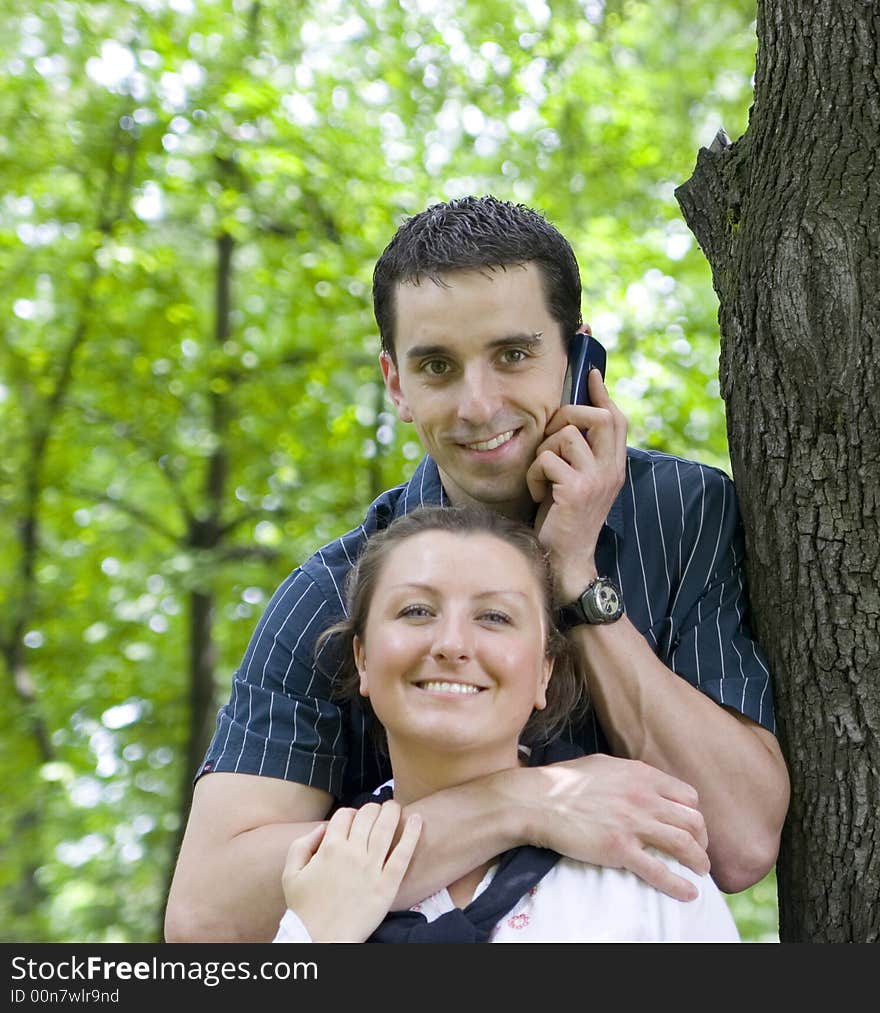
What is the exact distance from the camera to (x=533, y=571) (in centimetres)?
235

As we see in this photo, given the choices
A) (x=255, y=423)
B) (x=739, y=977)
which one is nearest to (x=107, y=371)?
(x=255, y=423)

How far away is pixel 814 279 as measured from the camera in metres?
2.38

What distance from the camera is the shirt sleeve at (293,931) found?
2.07 meters

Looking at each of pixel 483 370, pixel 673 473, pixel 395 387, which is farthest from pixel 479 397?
pixel 673 473

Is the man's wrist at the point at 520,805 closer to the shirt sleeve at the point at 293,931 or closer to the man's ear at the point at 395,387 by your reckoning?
the shirt sleeve at the point at 293,931

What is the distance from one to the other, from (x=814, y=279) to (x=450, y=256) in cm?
77

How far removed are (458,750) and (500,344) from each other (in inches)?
35.9

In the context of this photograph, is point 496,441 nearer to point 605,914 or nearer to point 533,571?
point 533,571

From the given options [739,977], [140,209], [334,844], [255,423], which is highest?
[140,209]

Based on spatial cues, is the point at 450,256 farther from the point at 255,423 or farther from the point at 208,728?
the point at 208,728

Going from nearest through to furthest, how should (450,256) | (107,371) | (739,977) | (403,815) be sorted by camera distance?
(739,977) → (403,815) → (450,256) → (107,371)

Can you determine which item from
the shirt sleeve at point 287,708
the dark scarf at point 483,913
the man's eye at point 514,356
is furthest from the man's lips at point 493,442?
the dark scarf at point 483,913

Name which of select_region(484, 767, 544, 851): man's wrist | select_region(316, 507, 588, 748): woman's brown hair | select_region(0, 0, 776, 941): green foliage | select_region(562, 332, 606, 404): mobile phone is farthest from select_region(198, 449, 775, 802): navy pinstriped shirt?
select_region(0, 0, 776, 941): green foliage

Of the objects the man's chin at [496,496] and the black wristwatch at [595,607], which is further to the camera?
the man's chin at [496,496]
